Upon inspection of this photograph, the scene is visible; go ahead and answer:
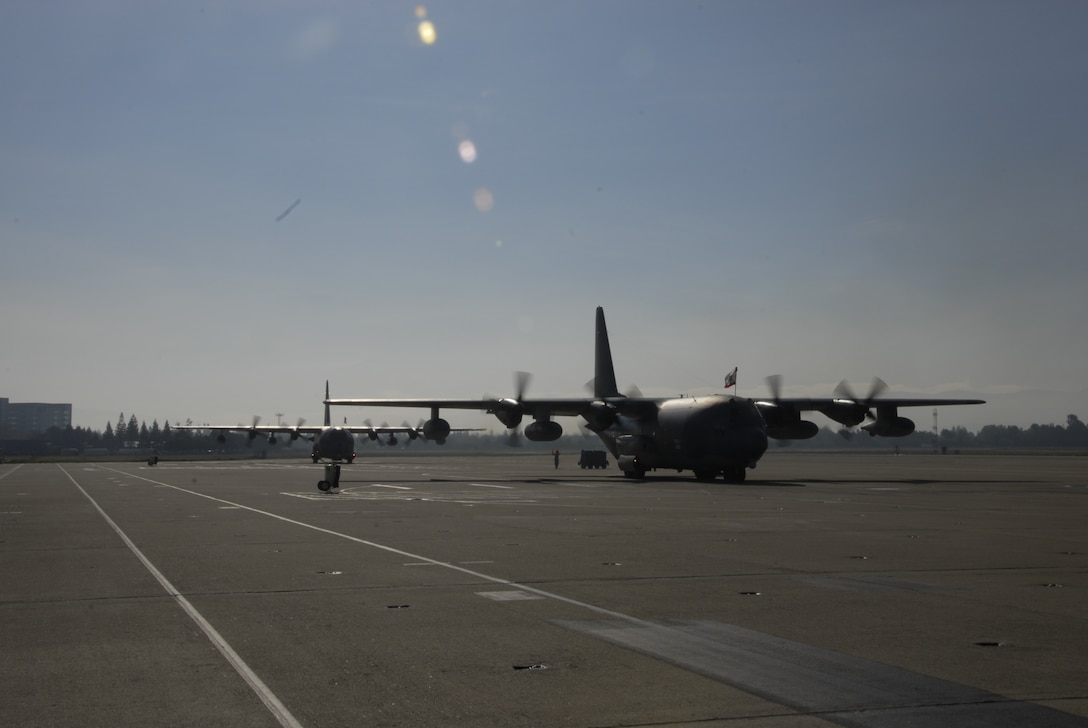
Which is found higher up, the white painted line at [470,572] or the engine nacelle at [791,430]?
the engine nacelle at [791,430]

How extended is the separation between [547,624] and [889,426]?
4495 centimetres

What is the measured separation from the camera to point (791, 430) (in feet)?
174

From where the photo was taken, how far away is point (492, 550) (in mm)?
17484

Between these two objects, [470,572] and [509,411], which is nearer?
[470,572]

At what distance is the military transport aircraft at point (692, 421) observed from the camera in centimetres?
4494

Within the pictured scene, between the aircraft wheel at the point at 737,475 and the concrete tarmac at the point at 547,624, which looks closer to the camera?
the concrete tarmac at the point at 547,624

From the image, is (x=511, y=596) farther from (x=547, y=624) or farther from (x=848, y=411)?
(x=848, y=411)

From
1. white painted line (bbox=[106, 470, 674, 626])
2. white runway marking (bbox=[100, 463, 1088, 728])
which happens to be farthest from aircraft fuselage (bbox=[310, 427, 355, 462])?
white runway marking (bbox=[100, 463, 1088, 728])

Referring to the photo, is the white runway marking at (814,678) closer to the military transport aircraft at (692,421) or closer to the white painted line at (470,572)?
the white painted line at (470,572)

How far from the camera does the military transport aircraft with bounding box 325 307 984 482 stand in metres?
44.9

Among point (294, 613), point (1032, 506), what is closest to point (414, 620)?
point (294, 613)

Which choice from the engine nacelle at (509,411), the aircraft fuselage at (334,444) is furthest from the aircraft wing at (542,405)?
the aircraft fuselage at (334,444)

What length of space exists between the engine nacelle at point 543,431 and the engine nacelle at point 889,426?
16288 mm

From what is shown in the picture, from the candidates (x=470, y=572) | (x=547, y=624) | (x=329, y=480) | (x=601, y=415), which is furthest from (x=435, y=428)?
(x=547, y=624)
